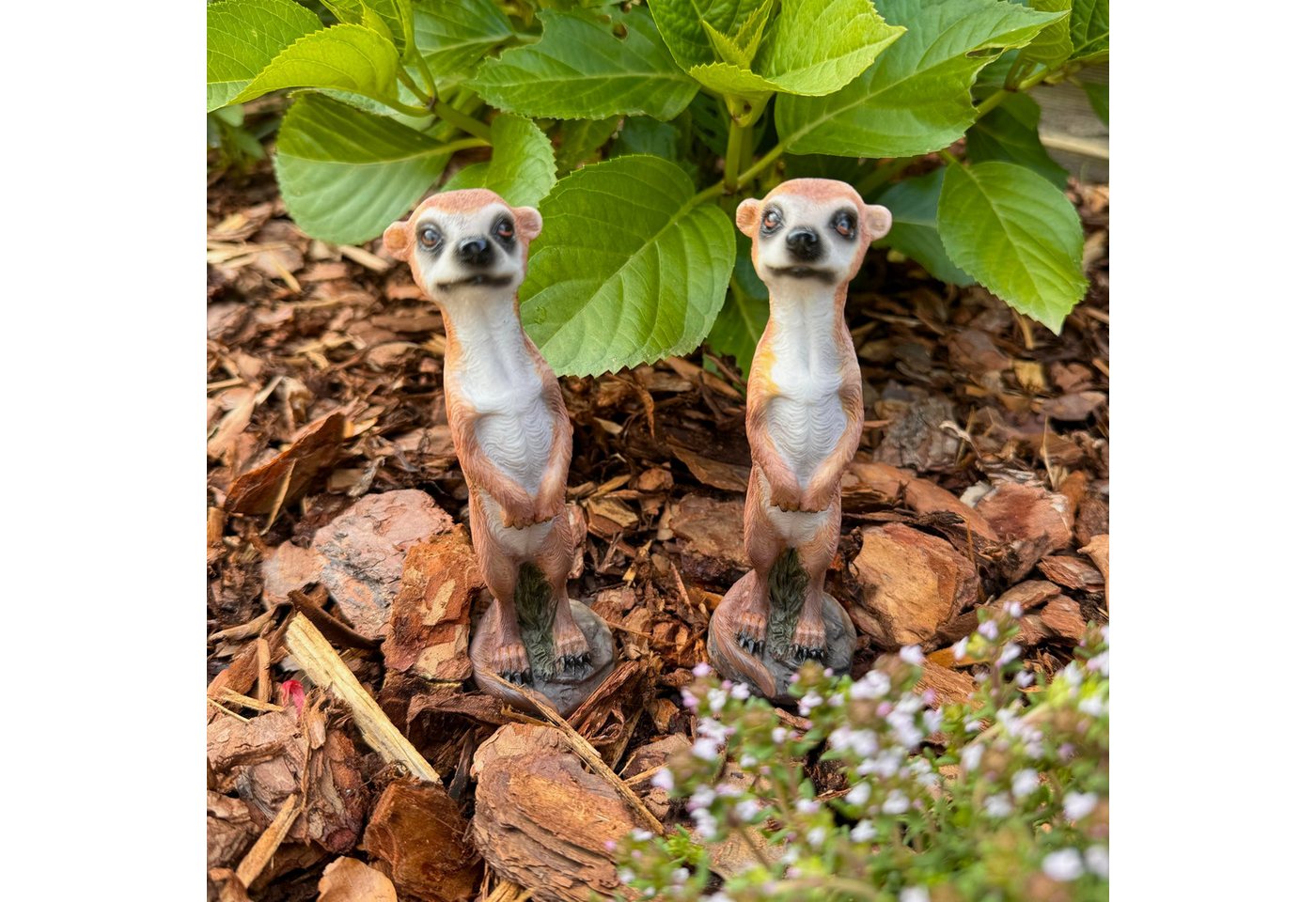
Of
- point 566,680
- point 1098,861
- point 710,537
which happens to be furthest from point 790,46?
point 1098,861

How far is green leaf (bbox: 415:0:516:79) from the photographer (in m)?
2.47

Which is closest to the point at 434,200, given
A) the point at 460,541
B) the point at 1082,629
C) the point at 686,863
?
the point at 460,541

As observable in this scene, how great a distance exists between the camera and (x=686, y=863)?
5.68ft

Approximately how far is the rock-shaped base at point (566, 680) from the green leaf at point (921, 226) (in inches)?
51.6

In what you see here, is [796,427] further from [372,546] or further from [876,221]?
[372,546]

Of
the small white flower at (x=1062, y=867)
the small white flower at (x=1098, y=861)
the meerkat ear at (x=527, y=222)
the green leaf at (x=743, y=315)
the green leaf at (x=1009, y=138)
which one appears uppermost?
the meerkat ear at (x=527, y=222)

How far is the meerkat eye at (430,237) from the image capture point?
168 cm

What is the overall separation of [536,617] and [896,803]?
2.95ft

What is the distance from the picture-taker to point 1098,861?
3.69 ft

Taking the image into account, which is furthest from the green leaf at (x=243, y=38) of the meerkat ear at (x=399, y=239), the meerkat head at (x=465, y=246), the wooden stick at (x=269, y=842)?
the wooden stick at (x=269, y=842)

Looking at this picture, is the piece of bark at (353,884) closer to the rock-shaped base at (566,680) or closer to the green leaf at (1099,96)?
the rock-shaped base at (566,680)

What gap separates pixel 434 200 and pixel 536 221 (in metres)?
0.18

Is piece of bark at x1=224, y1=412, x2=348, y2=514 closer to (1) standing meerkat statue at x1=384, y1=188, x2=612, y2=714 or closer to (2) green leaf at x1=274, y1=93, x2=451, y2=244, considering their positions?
(2) green leaf at x1=274, y1=93, x2=451, y2=244

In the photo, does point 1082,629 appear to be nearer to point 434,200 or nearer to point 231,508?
point 434,200
